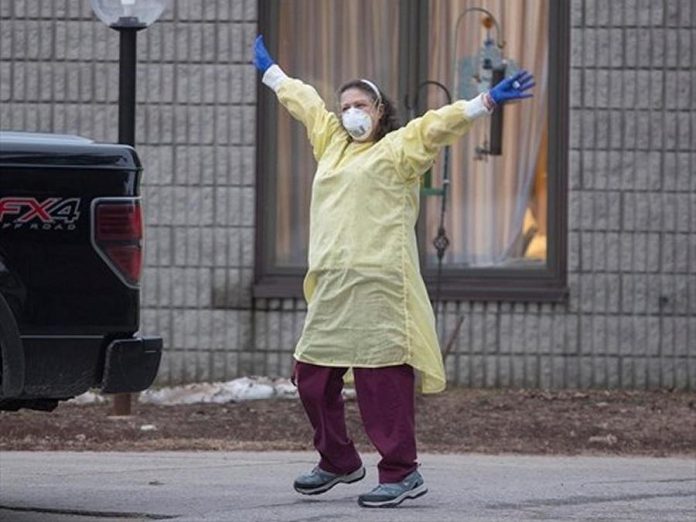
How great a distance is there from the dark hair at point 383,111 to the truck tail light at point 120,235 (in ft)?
4.12

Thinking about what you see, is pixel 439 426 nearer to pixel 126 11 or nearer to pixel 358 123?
pixel 126 11

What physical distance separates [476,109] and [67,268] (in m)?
1.84

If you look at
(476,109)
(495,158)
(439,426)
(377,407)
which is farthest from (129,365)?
(495,158)

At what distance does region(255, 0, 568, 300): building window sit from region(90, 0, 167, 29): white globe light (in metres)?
2.02

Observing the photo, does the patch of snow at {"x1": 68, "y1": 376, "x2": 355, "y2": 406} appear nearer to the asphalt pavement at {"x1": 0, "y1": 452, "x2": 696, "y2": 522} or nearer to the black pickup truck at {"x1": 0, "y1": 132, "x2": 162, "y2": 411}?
the asphalt pavement at {"x1": 0, "y1": 452, "x2": 696, "y2": 522}

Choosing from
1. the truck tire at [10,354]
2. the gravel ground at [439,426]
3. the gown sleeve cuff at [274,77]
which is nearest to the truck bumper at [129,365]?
the truck tire at [10,354]

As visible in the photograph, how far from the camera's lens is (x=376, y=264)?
299 inches

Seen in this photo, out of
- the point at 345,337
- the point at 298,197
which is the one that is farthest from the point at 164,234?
the point at 345,337

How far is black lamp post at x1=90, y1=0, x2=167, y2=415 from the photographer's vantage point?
10133 mm

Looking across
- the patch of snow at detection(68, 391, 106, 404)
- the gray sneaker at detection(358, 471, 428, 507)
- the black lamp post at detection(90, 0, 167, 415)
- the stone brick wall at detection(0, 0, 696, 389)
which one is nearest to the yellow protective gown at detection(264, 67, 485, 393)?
the gray sneaker at detection(358, 471, 428, 507)

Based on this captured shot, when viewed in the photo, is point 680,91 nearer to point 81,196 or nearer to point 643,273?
point 643,273

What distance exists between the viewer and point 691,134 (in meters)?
11.9

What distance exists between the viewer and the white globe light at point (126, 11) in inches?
399

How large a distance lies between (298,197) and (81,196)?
5.67 meters
